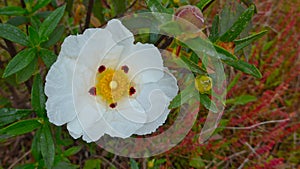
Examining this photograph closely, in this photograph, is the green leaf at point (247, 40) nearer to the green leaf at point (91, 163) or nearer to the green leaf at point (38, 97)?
the green leaf at point (38, 97)

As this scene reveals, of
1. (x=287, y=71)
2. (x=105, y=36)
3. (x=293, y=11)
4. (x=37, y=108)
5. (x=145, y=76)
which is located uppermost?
(x=105, y=36)

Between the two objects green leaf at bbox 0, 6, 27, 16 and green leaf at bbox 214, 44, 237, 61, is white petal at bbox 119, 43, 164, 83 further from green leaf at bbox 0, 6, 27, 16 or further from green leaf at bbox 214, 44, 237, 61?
green leaf at bbox 0, 6, 27, 16

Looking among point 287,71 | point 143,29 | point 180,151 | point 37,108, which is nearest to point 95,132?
point 37,108

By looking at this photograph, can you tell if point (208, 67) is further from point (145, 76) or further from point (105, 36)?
point (105, 36)

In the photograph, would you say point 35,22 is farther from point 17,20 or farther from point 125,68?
point 125,68

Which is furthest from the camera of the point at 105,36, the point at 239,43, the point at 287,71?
the point at 287,71

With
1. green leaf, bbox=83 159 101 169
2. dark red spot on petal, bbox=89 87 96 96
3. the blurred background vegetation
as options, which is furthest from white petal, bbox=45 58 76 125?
green leaf, bbox=83 159 101 169

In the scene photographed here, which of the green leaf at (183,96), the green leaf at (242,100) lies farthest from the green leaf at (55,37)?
the green leaf at (242,100)
